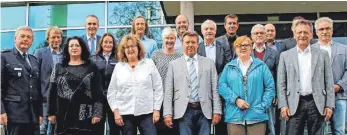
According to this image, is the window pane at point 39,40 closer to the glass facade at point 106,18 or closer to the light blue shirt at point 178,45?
the glass facade at point 106,18

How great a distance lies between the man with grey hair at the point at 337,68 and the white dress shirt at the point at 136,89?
2.04m

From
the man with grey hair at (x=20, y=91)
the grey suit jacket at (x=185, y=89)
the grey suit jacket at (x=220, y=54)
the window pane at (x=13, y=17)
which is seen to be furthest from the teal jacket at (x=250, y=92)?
the window pane at (x=13, y=17)

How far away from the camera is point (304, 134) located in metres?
5.65

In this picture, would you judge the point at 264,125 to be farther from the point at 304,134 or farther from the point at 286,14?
the point at 286,14

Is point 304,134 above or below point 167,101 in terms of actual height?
below

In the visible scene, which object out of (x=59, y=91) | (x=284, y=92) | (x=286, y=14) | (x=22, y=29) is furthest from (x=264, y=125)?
(x=286, y=14)

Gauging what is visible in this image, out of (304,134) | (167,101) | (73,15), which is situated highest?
(73,15)

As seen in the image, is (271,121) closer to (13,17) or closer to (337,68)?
(337,68)

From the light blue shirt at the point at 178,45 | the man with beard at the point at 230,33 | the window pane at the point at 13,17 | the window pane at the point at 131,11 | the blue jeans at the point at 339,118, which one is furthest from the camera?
the window pane at the point at 13,17

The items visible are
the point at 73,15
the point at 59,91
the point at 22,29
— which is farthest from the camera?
the point at 73,15

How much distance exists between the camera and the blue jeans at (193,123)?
5.48 m

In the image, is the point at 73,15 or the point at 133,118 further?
the point at 73,15

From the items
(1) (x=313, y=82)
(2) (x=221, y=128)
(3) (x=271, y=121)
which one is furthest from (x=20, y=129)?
(1) (x=313, y=82)

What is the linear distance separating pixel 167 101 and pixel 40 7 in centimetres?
927
